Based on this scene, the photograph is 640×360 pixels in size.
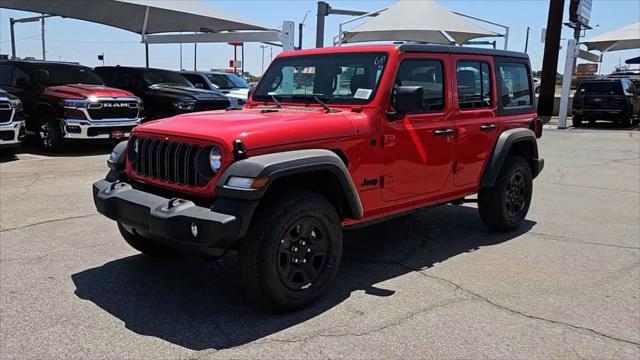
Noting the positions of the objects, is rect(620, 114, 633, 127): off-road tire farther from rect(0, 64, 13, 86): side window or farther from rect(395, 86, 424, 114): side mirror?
rect(0, 64, 13, 86): side window

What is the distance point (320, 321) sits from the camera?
3.69 m

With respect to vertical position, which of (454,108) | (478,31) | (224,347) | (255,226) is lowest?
(224,347)

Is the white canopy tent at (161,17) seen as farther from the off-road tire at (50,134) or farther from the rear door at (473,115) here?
the rear door at (473,115)

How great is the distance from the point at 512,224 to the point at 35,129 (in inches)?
386

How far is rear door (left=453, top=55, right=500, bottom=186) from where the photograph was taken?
5.05 meters

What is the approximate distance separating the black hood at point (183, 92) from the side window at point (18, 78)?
3.00 meters

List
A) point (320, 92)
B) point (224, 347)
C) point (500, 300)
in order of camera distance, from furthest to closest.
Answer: point (320, 92)
point (500, 300)
point (224, 347)

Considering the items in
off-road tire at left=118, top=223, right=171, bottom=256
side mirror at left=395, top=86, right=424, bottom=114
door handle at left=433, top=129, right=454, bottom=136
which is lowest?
off-road tire at left=118, top=223, right=171, bottom=256

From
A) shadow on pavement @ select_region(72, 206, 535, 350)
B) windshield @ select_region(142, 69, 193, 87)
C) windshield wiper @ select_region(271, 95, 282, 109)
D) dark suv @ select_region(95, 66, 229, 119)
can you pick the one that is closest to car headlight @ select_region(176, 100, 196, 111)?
dark suv @ select_region(95, 66, 229, 119)

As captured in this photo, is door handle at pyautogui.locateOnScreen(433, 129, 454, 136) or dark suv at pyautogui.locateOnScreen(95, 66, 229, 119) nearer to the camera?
door handle at pyautogui.locateOnScreen(433, 129, 454, 136)

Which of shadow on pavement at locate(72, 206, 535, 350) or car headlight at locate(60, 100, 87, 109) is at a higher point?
car headlight at locate(60, 100, 87, 109)

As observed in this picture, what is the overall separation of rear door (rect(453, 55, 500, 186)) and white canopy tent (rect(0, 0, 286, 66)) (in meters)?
10.9

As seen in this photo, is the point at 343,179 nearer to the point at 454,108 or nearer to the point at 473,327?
the point at 473,327

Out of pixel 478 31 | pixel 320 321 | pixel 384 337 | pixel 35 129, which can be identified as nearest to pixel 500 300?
pixel 384 337
